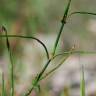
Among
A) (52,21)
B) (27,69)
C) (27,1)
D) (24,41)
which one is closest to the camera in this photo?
(27,69)

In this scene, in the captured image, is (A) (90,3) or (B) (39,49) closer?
(B) (39,49)

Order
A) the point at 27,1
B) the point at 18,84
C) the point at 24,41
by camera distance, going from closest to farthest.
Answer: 1. the point at 18,84
2. the point at 24,41
3. the point at 27,1

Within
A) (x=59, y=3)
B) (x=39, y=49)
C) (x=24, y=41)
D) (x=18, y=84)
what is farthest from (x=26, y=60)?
(x=59, y=3)

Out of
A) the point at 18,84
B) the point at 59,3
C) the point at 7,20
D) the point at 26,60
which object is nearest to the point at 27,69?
the point at 26,60

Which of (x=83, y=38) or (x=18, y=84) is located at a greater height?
(x=18, y=84)

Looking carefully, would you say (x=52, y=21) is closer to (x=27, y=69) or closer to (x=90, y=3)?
(x=90, y=3)

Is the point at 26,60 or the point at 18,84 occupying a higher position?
the point at 18,84

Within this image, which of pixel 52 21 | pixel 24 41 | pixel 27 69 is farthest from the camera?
pixel 52 21

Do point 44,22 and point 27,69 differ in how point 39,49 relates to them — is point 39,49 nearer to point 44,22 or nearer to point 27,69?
point 27,69

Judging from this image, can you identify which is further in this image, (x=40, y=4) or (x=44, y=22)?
(x=40, y=4)
